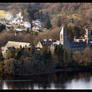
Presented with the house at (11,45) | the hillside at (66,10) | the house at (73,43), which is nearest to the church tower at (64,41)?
the house at (73,43)

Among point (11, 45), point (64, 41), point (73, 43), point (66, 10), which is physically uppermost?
point (66, 10)

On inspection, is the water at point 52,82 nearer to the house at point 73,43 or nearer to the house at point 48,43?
the house at point 48,43

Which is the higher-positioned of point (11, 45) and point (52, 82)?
point (11, 45)

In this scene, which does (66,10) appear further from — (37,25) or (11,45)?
(11,45)

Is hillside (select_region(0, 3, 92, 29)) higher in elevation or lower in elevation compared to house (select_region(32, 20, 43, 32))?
A: higher

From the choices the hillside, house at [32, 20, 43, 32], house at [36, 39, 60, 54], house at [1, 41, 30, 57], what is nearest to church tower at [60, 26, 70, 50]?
house at [36, 39, 60, 54]

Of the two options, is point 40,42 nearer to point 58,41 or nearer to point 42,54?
point 58,41

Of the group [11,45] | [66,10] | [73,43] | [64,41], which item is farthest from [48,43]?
[66,10]

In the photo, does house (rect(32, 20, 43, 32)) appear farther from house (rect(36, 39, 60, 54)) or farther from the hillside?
house (rect(36, 39, 60, 54))
